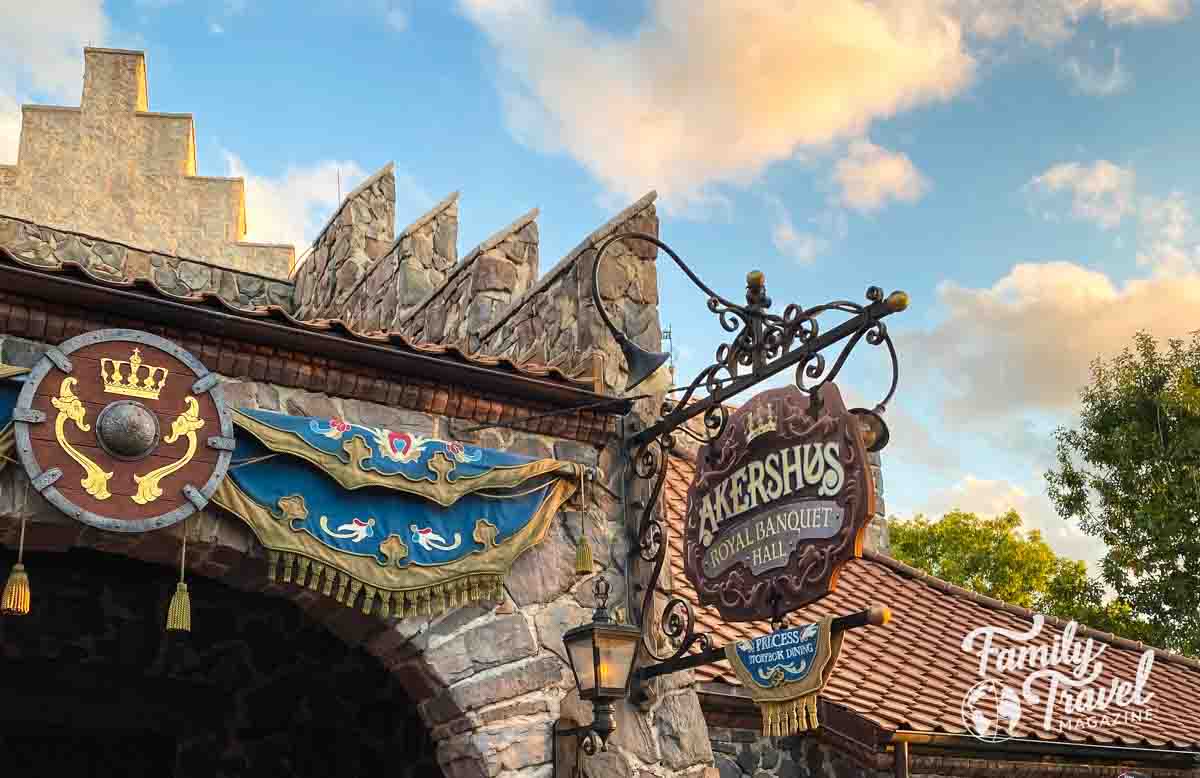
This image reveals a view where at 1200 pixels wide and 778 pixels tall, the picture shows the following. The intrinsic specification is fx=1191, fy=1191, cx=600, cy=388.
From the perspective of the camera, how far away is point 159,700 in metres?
8.02

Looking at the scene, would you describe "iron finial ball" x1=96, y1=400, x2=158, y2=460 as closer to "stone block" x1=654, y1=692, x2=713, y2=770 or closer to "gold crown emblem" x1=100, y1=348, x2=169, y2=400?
"gold crown emblem" x1=100, y1=348, x2=169, y2=400

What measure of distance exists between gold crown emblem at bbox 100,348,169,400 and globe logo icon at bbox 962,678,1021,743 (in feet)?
19.9

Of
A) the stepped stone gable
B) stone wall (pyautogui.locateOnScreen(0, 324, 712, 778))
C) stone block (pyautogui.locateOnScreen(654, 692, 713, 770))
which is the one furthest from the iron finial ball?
the stepped stone gable

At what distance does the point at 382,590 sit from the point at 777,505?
196cm

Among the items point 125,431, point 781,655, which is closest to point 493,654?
point 781,655

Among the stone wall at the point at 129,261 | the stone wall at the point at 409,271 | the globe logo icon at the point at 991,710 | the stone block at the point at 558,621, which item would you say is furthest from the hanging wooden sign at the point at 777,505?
the stone wall at the point at 129,261

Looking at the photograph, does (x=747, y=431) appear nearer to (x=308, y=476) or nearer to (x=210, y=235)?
(x=308, y=476)

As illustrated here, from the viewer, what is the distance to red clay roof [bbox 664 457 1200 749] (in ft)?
27.9

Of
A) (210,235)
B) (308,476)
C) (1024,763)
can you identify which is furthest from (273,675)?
(210,235)

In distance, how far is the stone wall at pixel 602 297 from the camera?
7.61 meters

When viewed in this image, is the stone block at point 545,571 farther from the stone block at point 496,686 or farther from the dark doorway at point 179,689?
the dark doorway at point 179,689

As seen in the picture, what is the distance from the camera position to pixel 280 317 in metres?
5.76

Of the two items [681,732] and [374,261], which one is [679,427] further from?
[374,261]

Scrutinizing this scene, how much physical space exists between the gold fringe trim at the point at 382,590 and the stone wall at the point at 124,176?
26.7 ft
